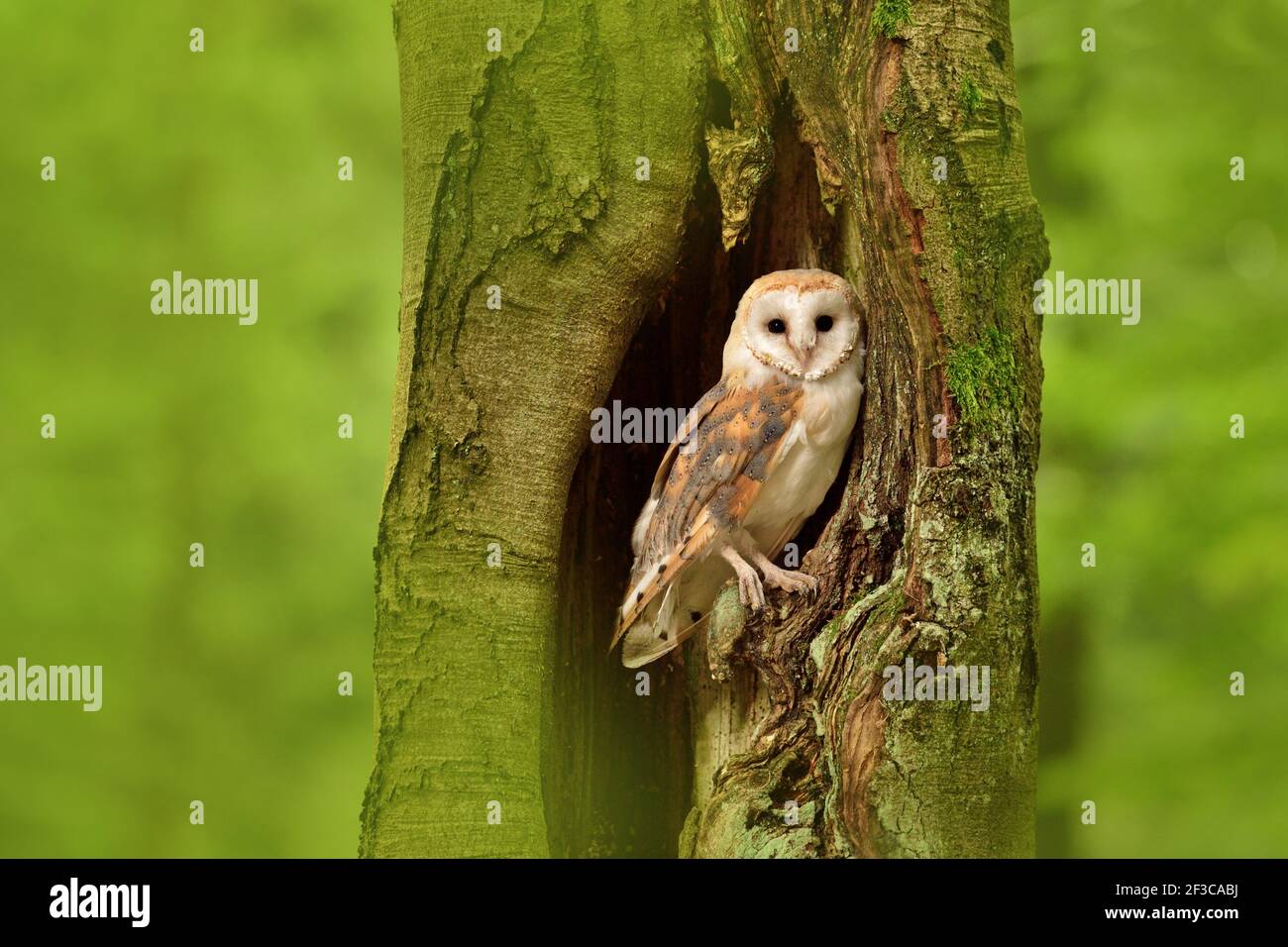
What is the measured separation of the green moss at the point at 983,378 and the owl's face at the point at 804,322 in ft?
1.10

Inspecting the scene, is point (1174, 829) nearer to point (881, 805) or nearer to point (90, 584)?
point (881, 805)

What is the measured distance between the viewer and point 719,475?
2621 mm

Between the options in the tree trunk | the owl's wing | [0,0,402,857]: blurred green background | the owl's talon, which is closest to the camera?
the tree trunk

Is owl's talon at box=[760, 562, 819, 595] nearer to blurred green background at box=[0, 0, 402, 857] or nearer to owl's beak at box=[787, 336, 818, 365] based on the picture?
owl's beak at box=[787, 336, 818, 365]

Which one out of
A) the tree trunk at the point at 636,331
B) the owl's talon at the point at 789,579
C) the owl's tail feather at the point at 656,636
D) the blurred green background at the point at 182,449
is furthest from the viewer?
the blurred green background at the point at 182,449

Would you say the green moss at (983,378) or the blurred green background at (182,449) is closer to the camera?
the green moss at (983,378)

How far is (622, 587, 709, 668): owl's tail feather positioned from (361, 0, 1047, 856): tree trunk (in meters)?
0.20

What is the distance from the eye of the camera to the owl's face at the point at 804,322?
2.54 meters

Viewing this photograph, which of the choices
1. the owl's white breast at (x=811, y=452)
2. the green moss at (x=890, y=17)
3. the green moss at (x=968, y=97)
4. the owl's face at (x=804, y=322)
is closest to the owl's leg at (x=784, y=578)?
the owl's white breast at (x=811, y=452)

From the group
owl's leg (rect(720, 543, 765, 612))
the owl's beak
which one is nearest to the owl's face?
the owl's beak

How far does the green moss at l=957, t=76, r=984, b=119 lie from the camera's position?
231 cm

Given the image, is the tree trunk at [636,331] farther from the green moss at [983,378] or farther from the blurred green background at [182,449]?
the blurred green background at [182,449]

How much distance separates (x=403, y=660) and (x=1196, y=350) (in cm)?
213

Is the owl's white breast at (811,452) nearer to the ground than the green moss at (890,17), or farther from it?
nearer to the ground
